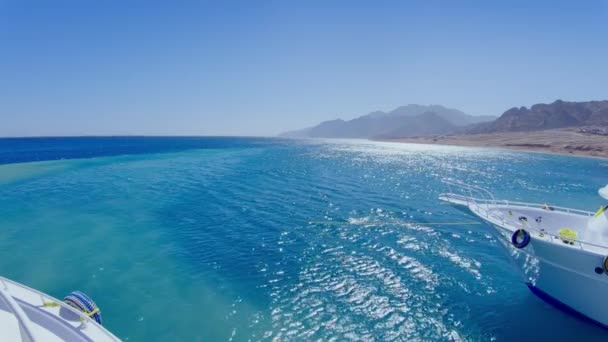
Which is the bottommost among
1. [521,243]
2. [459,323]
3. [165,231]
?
[459,323]

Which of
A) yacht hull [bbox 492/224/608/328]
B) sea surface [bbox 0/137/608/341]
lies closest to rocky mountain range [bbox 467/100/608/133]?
sea surface [bbox 0/137/608/341]

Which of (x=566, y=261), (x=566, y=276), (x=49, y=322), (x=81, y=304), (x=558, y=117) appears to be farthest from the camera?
(x=558, y=117)

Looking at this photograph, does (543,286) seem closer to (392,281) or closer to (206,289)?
(392,281)

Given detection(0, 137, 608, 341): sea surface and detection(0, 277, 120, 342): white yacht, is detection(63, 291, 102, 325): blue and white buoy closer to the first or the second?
detection(0, 277, 120, 342): white yacht

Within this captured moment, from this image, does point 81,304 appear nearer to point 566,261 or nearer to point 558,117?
point 566,261

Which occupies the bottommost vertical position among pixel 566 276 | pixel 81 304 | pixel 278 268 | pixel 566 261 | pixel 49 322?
pixel 278 268

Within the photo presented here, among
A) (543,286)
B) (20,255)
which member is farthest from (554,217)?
(20,255)

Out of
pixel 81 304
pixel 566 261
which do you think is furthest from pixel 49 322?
pixel 566 261

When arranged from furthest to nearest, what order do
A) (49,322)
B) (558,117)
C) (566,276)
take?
1. (558,117)
2. (566,276)
3. (49,322)

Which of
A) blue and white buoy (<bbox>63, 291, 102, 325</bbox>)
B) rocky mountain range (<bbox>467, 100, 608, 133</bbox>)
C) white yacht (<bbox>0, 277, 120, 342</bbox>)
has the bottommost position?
blue and white buoy (<bbox>63, 291, 102, 325</bbox>)

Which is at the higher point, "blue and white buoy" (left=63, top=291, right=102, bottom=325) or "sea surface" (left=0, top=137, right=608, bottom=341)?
"blue and white buoy" (left=63, top=291, right=102, bottom=325)

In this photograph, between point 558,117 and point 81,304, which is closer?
point 81,304
